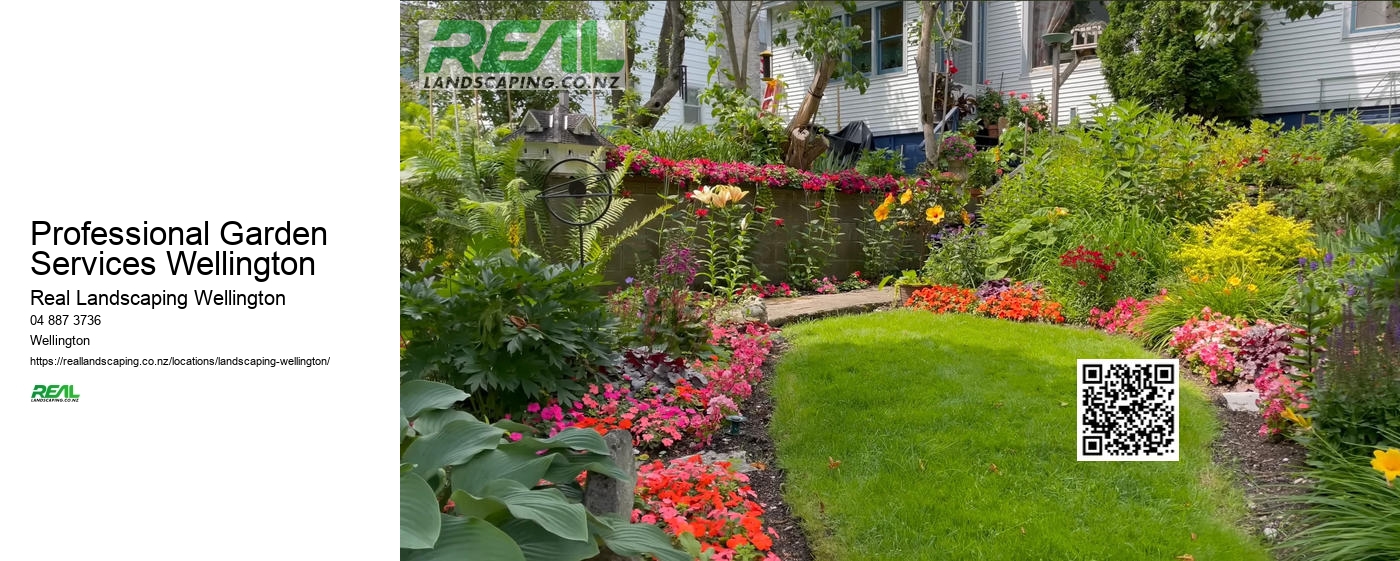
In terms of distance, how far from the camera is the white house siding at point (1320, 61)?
38.1 ft

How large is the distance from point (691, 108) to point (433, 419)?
1630 centimetres

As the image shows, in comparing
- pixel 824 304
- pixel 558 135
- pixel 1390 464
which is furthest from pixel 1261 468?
pixel 558 135

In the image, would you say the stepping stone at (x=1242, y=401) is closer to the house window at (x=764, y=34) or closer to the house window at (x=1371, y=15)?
the house window at (x=1371, y=15)

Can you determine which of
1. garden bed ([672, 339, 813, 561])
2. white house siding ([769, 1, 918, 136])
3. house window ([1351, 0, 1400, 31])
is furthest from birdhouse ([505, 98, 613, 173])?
house window ([1351, 0, 1400, 31])

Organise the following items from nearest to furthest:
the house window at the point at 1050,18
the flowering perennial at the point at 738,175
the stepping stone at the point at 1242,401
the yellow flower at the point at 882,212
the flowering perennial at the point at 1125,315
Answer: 1. the stepping stone at the point at 1242,401
2. the flowering perennial at the point at 1125,315
3. the flowering perennial at the point at 738,175
4. the yellow flower at the point at 882,212
5. the house window at the point at 1050,18

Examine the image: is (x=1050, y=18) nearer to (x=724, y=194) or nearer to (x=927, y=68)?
(x=927, y=68)

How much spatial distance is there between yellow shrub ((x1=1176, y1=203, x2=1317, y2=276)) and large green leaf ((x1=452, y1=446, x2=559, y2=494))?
5.35m

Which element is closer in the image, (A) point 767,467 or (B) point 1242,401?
(A) point 767,467

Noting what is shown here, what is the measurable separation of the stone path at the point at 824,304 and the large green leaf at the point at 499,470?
4.39 metres

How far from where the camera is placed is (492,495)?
1889mm

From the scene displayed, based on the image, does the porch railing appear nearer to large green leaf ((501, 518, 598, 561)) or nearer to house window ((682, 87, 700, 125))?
house window ((682, 87, 700, 125))

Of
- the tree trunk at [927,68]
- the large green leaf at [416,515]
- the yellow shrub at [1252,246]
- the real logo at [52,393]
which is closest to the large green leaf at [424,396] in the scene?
the large green leaf at [416,515]

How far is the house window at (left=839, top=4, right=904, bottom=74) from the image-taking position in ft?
50.2

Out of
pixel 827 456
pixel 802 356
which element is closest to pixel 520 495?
pixel 827 456
